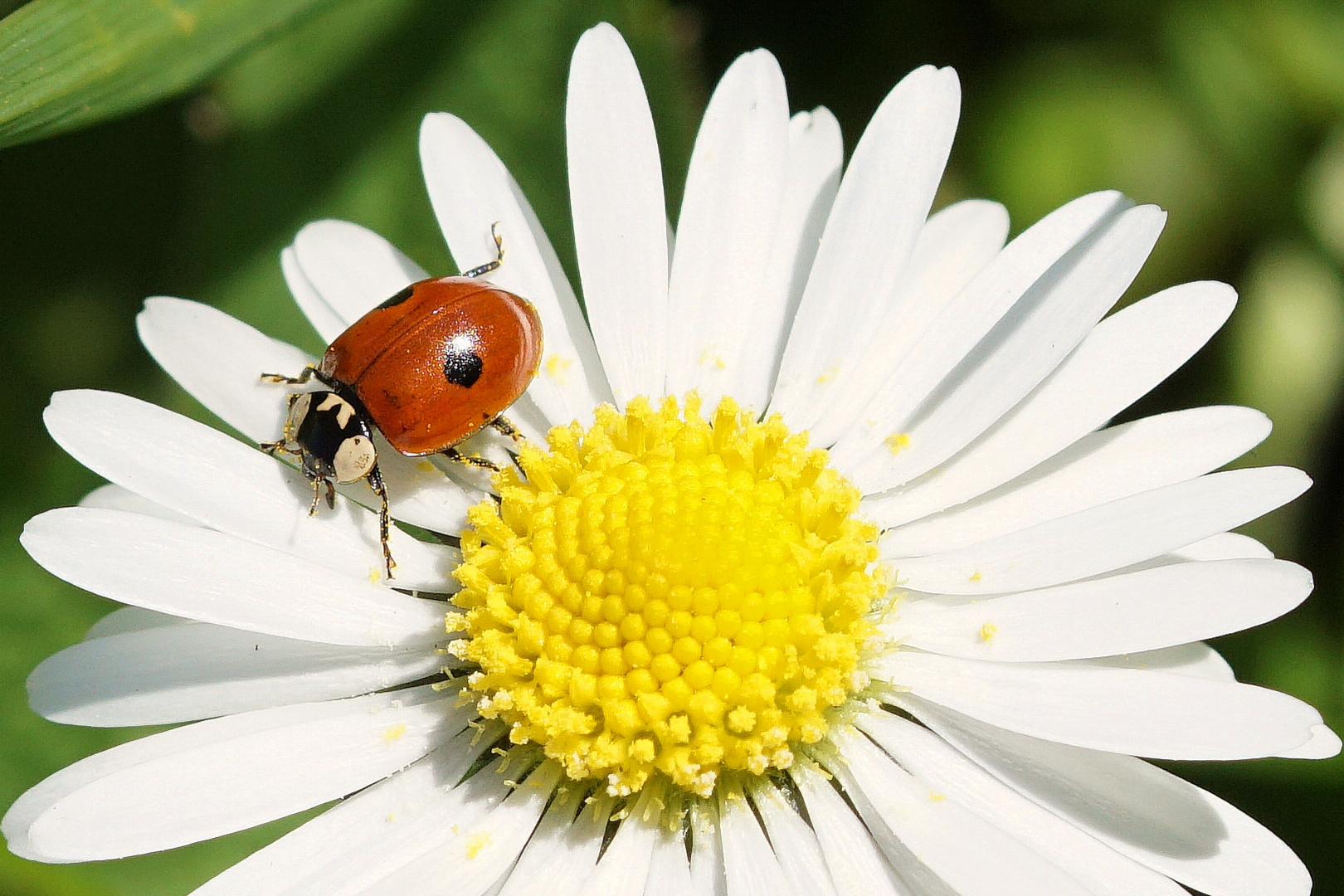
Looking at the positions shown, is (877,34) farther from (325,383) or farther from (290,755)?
(290,755)

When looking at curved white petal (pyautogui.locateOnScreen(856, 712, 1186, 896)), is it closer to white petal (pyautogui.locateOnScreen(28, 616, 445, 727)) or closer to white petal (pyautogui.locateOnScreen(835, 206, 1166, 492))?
white petal (pyautogui.locateOnScreen(835, 206, 1166, 492))

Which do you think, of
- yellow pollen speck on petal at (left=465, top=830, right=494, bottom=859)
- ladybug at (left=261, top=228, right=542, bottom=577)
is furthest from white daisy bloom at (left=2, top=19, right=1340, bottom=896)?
ladybug at (left=261, top=228, right=542, bottom=577)

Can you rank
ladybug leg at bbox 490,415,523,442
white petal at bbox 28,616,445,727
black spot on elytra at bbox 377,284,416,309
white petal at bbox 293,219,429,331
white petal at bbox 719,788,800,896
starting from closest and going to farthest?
white petal at bbox 719,788,800,896 < white petal at bbox 28,616,445,727 < black spot on elytra at bbox 377,284,416,309 < ladybug leg at bbox 490,415,523,442 < white petal at bbox 293,219,429,331

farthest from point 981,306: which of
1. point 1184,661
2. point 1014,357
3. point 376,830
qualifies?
point 376,830

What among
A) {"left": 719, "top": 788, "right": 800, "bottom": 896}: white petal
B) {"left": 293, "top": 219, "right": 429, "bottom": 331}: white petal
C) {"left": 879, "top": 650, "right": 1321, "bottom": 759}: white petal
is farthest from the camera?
{"left": 293, "top": 219, "right": 429, "bottom": 331}: white petal

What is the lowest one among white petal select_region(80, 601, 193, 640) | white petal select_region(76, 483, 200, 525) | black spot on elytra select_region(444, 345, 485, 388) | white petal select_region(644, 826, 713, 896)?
white petal select_region(644, 826, 713, 896)

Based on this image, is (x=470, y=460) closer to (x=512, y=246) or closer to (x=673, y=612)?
(x=512, y=246)

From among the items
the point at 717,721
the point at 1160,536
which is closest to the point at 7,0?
the point at 717,721

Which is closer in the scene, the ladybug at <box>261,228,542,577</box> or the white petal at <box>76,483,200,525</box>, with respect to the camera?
the ladybug at <box>261,228,542,577</box>
